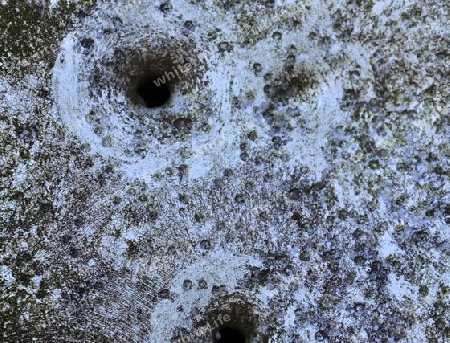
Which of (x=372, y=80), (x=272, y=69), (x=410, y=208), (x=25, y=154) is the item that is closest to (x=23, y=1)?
(x=25, y=154)

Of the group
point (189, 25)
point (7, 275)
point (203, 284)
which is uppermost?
point (189, 25)

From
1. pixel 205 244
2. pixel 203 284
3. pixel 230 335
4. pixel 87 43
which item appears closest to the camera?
pixel 203 284

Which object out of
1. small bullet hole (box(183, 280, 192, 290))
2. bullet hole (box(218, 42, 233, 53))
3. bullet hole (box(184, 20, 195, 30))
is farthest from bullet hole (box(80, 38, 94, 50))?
small bullet hole (box(183, 280, 192, 290))

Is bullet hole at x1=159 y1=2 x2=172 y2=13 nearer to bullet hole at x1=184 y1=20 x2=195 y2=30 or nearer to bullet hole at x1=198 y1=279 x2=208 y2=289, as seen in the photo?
bullet hole at x1=184 y1=20 x2=195 y2=30

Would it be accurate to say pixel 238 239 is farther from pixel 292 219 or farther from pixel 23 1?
pixel 23 1

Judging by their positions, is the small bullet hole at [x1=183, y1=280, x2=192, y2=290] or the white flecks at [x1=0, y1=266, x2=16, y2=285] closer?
the white flecks at [x1=0, y1=266, x2=16, y2=285]

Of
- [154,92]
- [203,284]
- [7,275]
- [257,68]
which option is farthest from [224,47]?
[7,275]

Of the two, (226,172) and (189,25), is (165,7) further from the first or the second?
(226,172)
